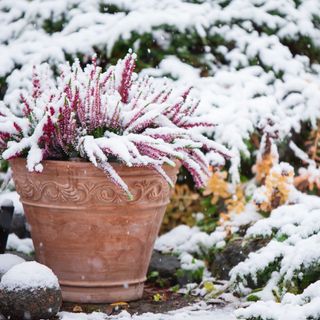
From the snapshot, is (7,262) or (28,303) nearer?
(28,303)

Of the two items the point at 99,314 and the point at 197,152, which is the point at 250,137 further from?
the point at 99,314

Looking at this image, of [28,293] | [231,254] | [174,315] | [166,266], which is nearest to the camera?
[28,293]

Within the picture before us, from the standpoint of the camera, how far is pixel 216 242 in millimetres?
4141

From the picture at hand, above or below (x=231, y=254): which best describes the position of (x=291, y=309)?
above

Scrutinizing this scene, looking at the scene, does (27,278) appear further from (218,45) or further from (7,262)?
(218,45)

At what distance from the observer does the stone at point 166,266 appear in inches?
161

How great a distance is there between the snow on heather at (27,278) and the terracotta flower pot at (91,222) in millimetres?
341

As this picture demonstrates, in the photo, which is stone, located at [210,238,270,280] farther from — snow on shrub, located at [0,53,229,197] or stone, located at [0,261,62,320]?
stone, located at [0,261,62,320]

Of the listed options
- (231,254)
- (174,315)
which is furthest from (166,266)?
(174,315)

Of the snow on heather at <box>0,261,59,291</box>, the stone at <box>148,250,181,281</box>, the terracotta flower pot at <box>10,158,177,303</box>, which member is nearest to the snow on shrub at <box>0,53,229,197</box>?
the terracotta flower pot at <box>10,158,177,303</box>

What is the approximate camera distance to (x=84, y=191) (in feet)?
11.0

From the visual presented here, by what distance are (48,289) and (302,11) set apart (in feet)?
9.85

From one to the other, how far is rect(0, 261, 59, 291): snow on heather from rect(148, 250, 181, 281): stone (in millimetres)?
1067

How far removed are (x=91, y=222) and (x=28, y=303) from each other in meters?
0.50
